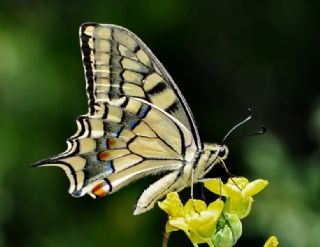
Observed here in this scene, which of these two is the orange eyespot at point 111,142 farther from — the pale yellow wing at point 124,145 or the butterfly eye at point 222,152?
the butterfly eye at point 222,152

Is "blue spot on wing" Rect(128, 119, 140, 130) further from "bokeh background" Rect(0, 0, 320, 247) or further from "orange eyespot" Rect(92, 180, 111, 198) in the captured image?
Answer: "bokeh background" Rect(0, 0, 320, 247)

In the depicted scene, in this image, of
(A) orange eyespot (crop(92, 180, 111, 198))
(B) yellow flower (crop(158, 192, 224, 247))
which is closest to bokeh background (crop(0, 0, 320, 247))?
(A) orange eyespot (crop(92, 180, 111, 198))

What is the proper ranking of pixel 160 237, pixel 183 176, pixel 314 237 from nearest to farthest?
pixel 183 176 → pixel 314 237 → pixel 160 237

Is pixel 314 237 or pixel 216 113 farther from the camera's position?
pixel 216 113

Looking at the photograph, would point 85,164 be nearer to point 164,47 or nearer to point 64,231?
point 64,231

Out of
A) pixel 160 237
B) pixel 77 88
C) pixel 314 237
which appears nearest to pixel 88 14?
pixel 77 88

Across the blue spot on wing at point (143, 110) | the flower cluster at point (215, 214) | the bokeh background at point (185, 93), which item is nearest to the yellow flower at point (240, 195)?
the flower cluster at point (215, 214)
